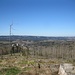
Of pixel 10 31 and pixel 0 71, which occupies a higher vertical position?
pixel 10 31

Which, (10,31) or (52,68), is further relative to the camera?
(10,31)

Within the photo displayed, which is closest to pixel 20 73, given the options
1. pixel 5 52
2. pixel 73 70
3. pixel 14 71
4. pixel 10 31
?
pixel 14 71

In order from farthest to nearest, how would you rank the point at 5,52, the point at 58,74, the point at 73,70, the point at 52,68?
1. the point at 5,52
2. the point at 52,68
3. the point at 58,74
4. the point at 73,70

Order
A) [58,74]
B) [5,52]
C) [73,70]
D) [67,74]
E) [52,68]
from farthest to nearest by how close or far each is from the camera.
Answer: [5,52]
[52,68]
[58,74]
[73,70]
[67,74]

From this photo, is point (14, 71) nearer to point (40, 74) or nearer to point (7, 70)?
point (7, 70)

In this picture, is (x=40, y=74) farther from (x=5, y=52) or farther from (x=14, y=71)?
(x=5, y=52)

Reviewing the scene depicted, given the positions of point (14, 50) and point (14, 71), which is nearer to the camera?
point (14, 71)

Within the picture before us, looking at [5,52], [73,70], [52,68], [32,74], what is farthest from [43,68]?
[5,52]

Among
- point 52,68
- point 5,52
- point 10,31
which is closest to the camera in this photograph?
point 52,68

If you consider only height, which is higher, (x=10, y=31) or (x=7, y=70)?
(x=10, y=31)
